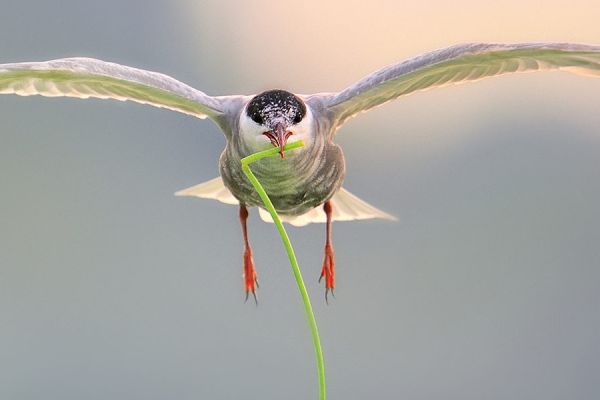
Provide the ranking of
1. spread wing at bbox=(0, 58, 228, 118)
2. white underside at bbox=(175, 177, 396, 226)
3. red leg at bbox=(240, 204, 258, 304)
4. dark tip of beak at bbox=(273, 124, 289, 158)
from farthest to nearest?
white underside at bbox=(175, 177, 396, 226)
red leg at bbox=(240, 204, 258, 304)
spread wing at bbox=(0, 58, 228, 118)
dark tip of beak at bbox=(273, 124, 289, 158)

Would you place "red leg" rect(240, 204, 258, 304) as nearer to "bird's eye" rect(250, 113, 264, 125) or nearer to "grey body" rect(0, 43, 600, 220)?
"grey body" rect(0, 43, 600, 220)

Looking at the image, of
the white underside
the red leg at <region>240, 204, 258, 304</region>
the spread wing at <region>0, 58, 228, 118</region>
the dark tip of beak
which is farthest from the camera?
the white underside

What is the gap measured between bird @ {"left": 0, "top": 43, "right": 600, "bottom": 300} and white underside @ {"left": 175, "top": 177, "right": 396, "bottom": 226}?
0.57 ft

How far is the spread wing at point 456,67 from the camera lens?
211cm

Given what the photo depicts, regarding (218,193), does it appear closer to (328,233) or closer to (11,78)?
(328,233)

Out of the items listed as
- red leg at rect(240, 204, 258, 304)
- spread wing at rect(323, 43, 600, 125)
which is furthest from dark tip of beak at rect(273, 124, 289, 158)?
red leg at rect(240, 204, 258, 304)

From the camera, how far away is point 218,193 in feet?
9.50

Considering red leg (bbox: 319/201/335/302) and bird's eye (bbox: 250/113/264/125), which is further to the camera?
red leg (bbox: 319/201/335/302)

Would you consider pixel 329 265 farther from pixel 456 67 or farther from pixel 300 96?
pixel 456 67

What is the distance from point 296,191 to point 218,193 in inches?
21.9

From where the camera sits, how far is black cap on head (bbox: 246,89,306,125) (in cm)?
211

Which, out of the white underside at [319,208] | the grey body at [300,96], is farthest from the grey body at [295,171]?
the white underside at [319,208]

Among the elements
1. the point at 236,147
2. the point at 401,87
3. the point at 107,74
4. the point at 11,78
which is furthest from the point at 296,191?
the point at 11,78

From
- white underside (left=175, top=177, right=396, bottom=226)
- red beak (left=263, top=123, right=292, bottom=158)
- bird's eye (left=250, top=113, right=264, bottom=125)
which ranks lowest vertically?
white underside (left=175, top=177, right=396, bottom=226)
